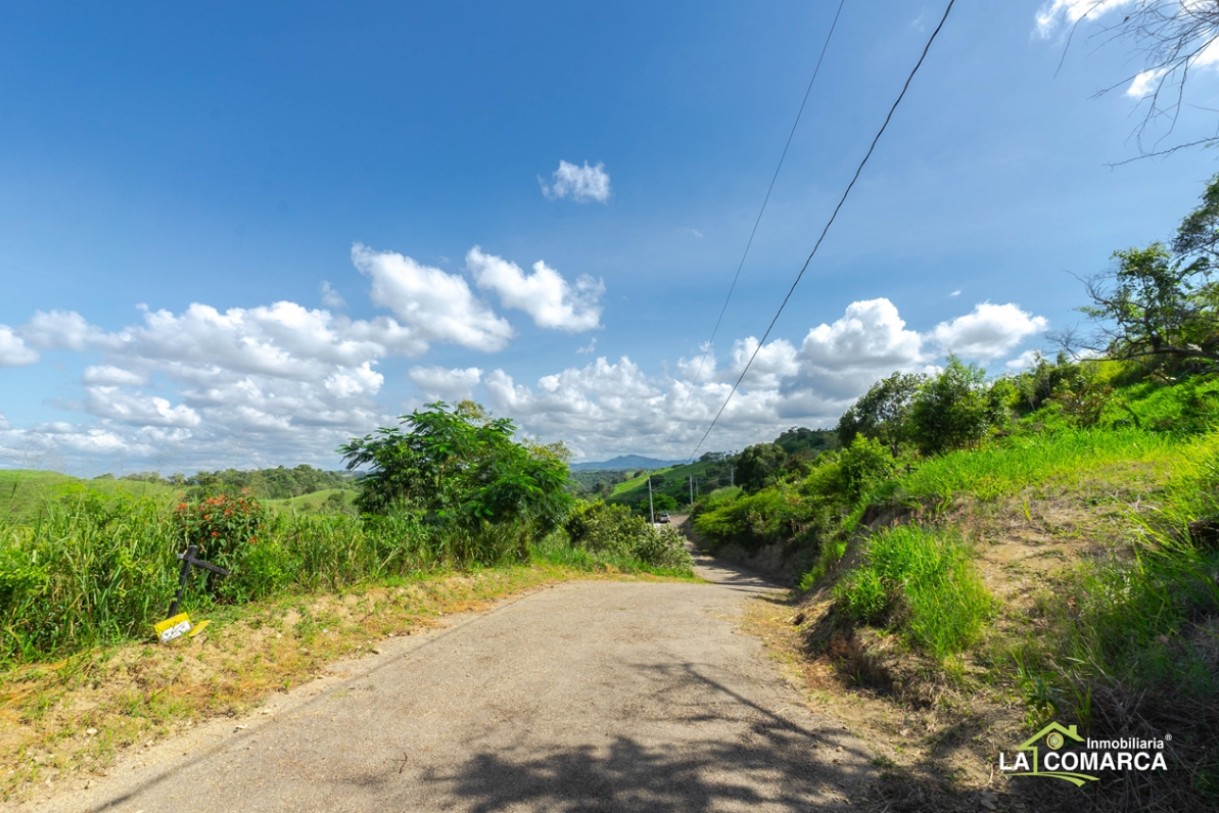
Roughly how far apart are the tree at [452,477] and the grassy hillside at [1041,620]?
21.4 ft

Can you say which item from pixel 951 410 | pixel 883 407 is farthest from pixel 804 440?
pixel 951 410

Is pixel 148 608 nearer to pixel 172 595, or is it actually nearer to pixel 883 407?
pixel 172 595

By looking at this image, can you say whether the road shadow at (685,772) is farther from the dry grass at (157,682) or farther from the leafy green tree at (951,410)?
the leafy green tree at (951,410)

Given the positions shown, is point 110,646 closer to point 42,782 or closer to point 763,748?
point 42,782

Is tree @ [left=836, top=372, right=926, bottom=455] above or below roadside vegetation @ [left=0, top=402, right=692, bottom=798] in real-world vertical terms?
above

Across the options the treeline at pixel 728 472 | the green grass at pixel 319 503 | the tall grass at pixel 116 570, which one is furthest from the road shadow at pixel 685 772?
the treeline at pixel 728 472

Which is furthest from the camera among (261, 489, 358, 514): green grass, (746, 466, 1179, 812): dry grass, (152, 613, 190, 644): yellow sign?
(261, 489, 358, 514): green grass

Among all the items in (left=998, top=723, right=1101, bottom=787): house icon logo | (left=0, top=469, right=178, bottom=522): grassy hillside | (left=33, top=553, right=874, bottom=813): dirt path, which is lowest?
(left=33, top=553, right=874, bottom=813): dirt path

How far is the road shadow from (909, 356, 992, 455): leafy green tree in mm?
12868

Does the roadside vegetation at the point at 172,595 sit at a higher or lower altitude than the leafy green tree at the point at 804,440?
lower

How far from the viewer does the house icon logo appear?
2699 mm

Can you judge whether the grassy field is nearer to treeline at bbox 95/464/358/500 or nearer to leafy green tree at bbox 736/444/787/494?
treeline at bbox 95/464/358/500

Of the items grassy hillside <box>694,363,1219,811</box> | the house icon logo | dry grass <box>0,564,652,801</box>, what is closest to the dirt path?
dry grass <box>0,564,652,801</box>

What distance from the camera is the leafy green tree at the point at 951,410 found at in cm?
1388
